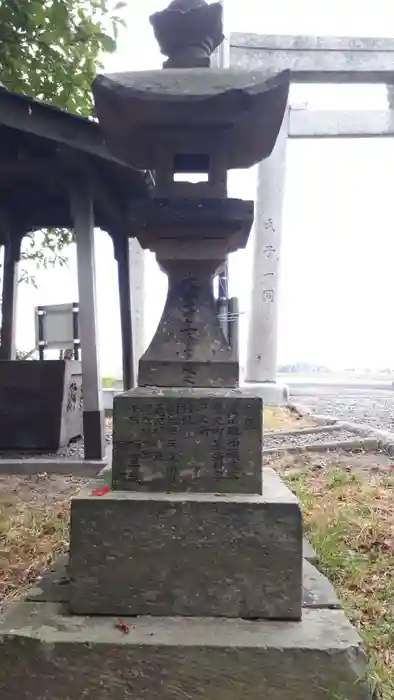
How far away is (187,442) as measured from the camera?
6.53 ft

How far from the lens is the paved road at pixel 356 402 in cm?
794

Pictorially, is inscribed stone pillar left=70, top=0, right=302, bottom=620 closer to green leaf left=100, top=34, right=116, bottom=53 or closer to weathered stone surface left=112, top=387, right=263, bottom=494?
weathered stone surface left=112, top=387, right=263, bottom=494

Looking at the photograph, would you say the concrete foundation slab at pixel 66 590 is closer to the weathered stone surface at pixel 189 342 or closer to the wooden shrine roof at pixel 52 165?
the weathered stone surface at pixel 189 342

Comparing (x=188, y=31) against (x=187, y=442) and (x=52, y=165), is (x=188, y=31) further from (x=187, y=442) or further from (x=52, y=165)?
(x=52, y=165)

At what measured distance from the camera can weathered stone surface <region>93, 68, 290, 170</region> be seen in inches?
76.1

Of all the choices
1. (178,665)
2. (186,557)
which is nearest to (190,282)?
(186,557)

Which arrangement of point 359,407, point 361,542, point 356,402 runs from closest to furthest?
point 361,542 < point 359,407 < point 356,402

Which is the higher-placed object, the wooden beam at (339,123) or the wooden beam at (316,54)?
the wooden beam at (316,54)

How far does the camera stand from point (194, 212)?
2113 mm

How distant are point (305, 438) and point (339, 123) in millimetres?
7637

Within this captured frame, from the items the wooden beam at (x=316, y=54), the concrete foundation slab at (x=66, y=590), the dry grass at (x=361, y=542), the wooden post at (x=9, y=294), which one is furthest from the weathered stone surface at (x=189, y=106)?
the wooden beam at (x=316, y=54)

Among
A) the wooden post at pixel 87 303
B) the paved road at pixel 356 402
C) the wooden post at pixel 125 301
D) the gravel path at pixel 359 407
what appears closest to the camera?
the wooden post at pixel 87 303

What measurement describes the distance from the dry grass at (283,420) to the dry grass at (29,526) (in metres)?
3.28

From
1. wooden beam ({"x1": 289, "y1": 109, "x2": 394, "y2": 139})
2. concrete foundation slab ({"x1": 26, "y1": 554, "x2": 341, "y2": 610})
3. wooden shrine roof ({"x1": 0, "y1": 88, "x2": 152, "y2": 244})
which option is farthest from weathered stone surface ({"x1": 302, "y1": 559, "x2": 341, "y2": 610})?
wooden beam ({"x1": 289, "y1": 109, "x2": 394, "y2": 139})
